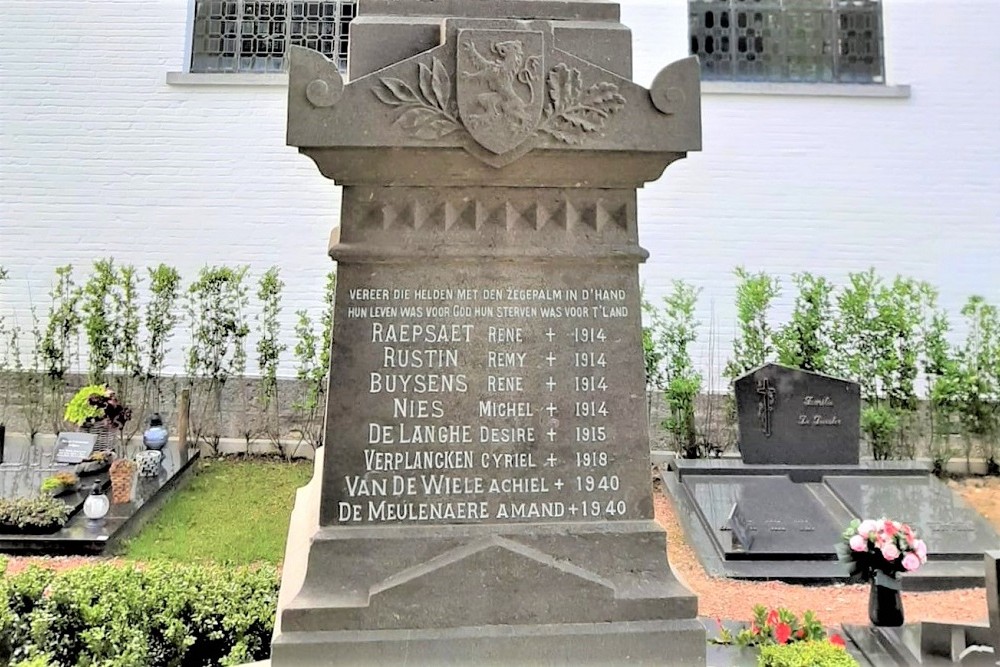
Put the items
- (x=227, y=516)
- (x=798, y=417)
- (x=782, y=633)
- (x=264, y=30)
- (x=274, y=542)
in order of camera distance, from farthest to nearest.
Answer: (x=264, y=30) < (x=798, y=417) < (x=227, y=516) < (x=274, y=542) < (x=782, y=633)

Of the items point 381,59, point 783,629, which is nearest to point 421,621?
point 783,629

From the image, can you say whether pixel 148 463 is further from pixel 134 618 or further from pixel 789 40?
pixel 789 40

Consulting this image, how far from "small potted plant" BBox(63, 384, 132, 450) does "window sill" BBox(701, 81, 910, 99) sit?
785cm

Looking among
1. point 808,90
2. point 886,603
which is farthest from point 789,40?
point 886,603

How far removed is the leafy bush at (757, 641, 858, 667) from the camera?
2.45 m

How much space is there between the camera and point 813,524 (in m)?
5.31

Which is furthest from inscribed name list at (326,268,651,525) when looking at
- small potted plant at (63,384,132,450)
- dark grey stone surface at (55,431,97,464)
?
dark grey stone surface at (55,431,97,464)

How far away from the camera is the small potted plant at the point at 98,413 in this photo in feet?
21.2

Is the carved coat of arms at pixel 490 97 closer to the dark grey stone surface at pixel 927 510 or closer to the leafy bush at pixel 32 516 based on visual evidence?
the dark grey stone surface at pixel 927 510

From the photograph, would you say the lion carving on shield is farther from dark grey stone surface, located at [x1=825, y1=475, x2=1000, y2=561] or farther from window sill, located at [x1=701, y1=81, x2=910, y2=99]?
window sill, located at [x1=701, y1=81, x2=910, y2=99]

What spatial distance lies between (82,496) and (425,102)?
16.8 feet

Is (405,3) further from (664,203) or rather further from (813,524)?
(664,203)

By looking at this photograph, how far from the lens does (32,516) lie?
5.07 m

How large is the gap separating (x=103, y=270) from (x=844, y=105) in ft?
31.4
